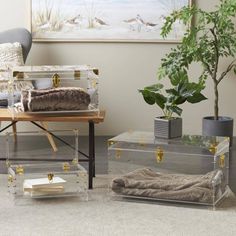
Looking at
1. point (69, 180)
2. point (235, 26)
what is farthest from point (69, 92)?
point (235, 26)

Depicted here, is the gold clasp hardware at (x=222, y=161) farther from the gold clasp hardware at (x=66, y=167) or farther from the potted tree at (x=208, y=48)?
the potted tree at (x=208, y=48)

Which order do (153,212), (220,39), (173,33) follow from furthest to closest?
(173,33)
(220,39)
(153,212)

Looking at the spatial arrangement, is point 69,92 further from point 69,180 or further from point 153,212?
point 153,212

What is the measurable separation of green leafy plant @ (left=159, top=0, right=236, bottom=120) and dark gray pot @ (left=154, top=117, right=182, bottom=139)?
1.24 meters

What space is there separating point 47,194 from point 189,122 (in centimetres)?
226

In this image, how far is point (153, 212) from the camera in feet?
10.9

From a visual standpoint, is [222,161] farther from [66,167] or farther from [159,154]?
[66,167]

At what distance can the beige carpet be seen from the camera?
3.01m

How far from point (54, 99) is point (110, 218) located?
2.72ft

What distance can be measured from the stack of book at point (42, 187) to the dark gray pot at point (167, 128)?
2.11 ft

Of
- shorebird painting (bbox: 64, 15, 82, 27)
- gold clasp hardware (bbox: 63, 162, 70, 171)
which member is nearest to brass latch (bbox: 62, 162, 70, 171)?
gold clasp hardware (bbox: 63, 162, 70, 171)

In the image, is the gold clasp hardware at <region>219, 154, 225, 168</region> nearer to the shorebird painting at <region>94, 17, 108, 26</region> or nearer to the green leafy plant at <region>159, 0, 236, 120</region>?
the green leafy plant at <region>159, 0, 236, 120</region>

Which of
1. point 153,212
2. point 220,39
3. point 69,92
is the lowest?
point 153,212

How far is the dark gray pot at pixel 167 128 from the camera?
353 centimetres
